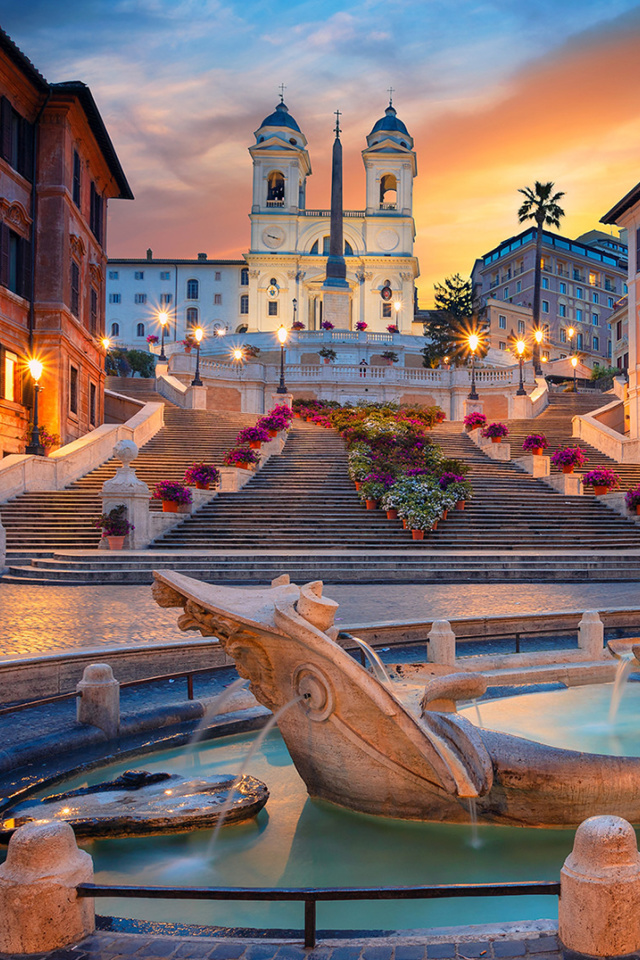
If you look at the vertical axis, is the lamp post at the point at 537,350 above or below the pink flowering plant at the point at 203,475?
above

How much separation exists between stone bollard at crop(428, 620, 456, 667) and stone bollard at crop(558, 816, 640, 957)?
16.4 feet

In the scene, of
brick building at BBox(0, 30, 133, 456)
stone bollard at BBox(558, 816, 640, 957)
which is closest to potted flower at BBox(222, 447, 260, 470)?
brick building at BBox(0, 30, 133, 456)

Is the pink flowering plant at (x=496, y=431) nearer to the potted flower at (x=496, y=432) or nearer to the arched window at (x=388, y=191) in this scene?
the potted flower at (x=496, y=432)

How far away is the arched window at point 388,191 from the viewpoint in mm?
86375

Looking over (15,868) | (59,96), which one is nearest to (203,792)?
(15,868)

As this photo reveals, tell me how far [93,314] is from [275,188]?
55.6 m

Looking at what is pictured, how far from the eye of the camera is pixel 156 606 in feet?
40.6

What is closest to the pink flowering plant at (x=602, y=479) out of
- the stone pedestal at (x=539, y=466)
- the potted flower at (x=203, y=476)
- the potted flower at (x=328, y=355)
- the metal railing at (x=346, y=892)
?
the stone pedestal at (x=539, y=466)

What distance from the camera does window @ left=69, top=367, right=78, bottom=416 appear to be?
3139cm

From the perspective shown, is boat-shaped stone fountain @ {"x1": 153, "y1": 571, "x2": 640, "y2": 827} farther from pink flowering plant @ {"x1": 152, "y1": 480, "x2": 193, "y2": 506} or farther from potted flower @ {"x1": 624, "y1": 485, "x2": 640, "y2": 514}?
potted flower @ {"x1": 624, "y1": 485, "x2": 640, "y2": 514}

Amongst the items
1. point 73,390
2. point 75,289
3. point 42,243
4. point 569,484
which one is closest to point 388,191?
point 75,289

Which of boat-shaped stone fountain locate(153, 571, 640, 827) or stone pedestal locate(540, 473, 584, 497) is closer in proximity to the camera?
boat-shaped stone fountain locate(153, 571, 640, 827)

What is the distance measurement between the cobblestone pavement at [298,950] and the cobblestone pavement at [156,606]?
5.59 metres

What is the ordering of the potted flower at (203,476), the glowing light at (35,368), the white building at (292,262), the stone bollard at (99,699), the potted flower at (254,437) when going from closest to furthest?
the stone bollard at (99,699) < the potted flower at (203,476) < the glowing light at (35,368) < the potted flower at (254,437) < the white building at (292,262)
